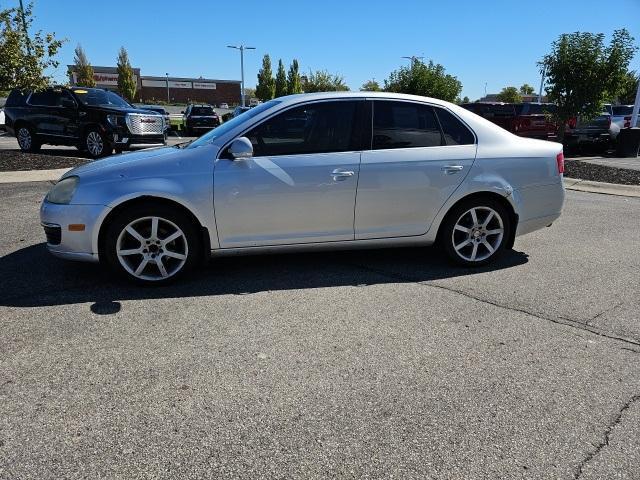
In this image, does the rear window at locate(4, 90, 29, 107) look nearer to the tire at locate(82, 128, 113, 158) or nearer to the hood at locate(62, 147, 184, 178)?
the tire at locate(82, 128, 113, 158)

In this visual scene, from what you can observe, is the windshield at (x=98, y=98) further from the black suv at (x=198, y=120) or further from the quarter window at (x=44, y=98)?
the black suv at (x=198, y=120)

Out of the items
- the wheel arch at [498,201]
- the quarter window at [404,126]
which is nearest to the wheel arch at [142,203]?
the quarter window at [404,126]

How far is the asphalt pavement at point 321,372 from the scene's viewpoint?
2332 mm

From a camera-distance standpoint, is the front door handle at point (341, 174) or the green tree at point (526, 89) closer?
the front door handle at point (341, 174)

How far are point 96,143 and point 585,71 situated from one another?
12.7 metres

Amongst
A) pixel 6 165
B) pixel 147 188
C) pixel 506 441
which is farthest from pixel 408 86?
pixel 506 441

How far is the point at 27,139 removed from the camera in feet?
46.0

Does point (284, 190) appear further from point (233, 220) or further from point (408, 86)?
point (408, 86)

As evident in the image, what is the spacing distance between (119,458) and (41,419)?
57 centimetres

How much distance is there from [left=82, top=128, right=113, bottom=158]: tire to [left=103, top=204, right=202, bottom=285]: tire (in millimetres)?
9950

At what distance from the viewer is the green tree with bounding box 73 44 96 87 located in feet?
201

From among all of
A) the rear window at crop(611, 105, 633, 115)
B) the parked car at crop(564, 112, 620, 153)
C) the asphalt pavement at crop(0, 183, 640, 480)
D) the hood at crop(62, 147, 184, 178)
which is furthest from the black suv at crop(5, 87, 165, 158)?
the rear window at crop(611, 105, 633, 115)

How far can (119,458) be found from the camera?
2.30 metres

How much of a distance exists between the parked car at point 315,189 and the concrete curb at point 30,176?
6.05 m
